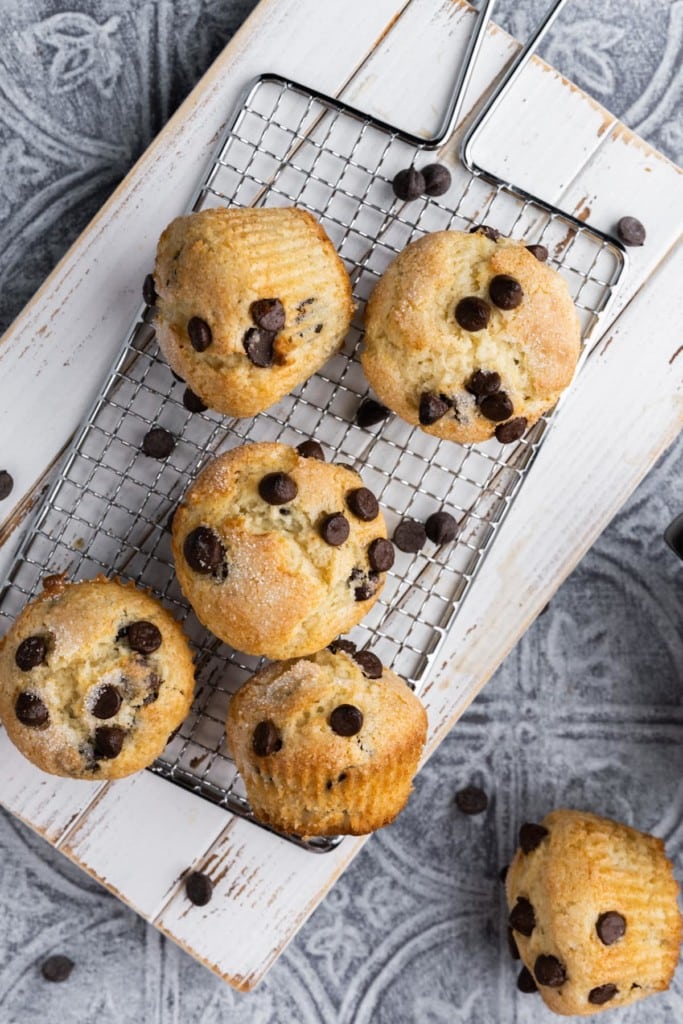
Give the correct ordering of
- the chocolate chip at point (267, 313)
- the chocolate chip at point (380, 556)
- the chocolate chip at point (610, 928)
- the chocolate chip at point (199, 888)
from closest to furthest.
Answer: the chocolate chip at point (267, 313) → the chocolate chip at point (380, 556) → the chocolate chip at point (610, 928) → the chocolate chip at point (199, 888)

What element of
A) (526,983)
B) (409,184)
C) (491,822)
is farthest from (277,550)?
(526,983)

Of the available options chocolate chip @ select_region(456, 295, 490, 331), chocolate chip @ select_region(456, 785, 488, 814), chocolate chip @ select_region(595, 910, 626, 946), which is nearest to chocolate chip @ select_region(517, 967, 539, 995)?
chocolate chip @ select_region(595, 910, 626, 946)

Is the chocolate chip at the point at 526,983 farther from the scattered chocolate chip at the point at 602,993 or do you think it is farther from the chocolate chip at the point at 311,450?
the chocolate chip at the point at 311,450

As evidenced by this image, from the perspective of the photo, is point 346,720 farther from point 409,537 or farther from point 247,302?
point 247,302

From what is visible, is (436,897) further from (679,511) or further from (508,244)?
(508,244)

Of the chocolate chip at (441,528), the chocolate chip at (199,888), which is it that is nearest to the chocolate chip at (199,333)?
the chocolate chip at (441,528)

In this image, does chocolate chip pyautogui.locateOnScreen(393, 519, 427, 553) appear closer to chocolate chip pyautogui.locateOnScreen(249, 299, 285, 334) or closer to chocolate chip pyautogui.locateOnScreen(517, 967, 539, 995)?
chocolate chip pyautogui.locateOnScreen(249, 299, 285, 334)

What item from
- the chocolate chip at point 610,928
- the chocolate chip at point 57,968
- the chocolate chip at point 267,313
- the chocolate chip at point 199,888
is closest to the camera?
the chocolate chip at point 267,313

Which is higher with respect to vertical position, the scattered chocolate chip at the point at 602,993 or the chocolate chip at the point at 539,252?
the chocolate chip at the point at 539,252
